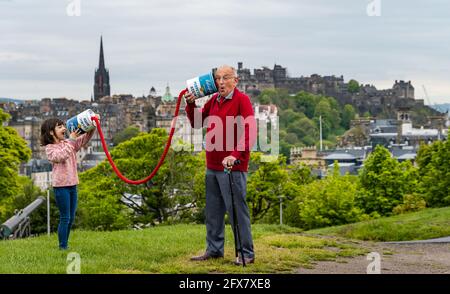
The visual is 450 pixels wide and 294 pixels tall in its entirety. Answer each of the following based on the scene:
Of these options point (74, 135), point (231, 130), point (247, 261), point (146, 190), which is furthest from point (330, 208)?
point (231, 130)

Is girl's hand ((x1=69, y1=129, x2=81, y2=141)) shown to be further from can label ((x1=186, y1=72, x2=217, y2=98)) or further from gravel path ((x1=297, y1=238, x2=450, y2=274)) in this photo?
gravel path ((x1=297, y1=238, x2=450, y2=274))

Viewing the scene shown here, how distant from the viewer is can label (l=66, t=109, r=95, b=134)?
11.7 metres

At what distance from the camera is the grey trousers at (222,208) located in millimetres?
11000

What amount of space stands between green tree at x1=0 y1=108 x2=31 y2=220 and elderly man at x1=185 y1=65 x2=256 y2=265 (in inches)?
1143

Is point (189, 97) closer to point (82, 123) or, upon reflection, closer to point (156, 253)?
point (82, 123)

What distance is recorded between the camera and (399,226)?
17297 millimetres

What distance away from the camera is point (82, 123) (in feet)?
38.4

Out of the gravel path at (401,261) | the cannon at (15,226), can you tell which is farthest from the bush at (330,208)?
the gravel path at (401,261)

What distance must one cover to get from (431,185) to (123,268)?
31.6 m

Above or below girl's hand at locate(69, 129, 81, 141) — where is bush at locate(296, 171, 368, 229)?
below

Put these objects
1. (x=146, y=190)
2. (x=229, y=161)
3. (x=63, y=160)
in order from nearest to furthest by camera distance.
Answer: (x=229, y=161), (x=63, y=160), (x=146, y=190)

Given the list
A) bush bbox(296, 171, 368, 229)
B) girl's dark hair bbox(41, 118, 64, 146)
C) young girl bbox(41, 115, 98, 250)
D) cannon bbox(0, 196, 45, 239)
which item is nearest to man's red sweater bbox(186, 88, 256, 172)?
young girl bbox(41, 115, 98, 250)

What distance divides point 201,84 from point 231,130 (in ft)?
1.94
